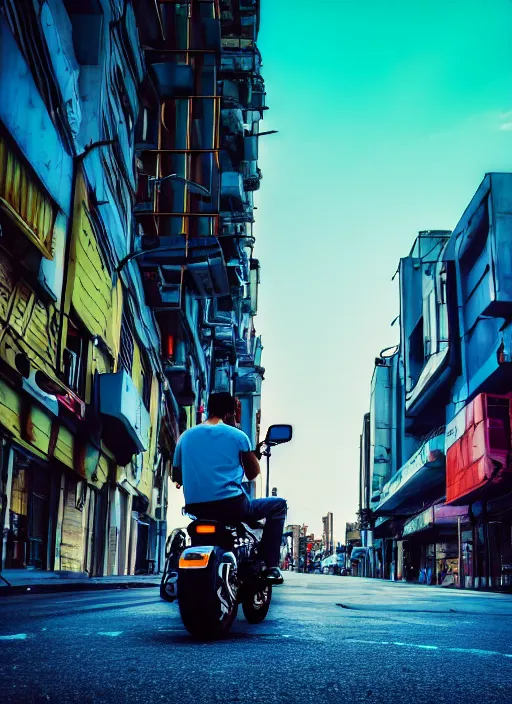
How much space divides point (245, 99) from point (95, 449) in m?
38.1

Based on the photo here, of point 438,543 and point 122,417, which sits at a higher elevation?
point 122,417

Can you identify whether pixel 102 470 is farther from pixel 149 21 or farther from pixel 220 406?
pixel 220 406

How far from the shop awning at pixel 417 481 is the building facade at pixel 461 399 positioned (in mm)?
77

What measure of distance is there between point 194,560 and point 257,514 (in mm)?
853

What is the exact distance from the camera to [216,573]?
531cm

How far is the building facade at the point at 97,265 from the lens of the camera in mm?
14305

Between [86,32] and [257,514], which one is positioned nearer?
[257,514]

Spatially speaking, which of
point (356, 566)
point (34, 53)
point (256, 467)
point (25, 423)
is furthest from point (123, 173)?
point (356, 566)

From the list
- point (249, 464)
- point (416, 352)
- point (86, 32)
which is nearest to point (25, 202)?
point (86, 32)

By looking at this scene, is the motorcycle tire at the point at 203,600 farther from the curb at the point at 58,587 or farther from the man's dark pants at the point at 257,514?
the curb at the point at 58,587

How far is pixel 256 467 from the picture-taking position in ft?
19.6

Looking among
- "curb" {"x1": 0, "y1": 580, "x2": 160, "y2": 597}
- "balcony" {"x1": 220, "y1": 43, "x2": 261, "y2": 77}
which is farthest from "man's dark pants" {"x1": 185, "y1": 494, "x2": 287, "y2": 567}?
"balcony" {"x1": 220, "y1": 43, "x2": 261, "y2": 77}

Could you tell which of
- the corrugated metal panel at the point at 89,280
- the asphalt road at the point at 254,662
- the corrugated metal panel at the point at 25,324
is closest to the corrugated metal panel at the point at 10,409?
the corrugated metal panel at the point at 25,324

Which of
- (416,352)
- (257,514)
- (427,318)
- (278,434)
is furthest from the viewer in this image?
(416,352)
